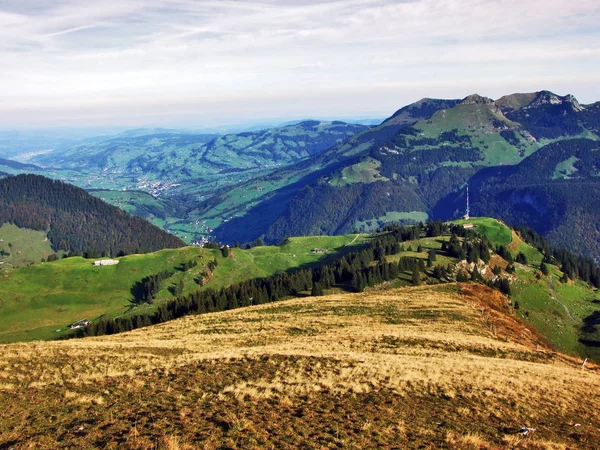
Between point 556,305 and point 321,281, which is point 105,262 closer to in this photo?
point 321,281

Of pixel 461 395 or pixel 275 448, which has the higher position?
pixel 275 448

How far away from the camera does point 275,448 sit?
70.6 feet

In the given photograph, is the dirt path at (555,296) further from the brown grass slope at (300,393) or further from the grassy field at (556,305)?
the brown grass slope at (300,393)

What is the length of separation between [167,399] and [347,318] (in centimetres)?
4400

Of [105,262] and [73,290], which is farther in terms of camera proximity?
[105,262]

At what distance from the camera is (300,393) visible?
30.6m

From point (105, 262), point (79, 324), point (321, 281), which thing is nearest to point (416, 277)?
point (321, 281)

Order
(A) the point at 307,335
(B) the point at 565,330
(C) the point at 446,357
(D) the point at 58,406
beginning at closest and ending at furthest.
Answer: (D) the point at 58,406, (C) the point at 446,357, (A) the point at 307,335, (B) the point at 565,330

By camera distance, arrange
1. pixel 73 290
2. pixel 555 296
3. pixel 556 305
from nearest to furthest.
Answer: pixel 556 305 → pixel 555 296 → pixel 73 290

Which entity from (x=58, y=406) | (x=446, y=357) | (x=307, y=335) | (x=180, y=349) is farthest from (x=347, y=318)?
(x=58, y=406)

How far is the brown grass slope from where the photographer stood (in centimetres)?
2345

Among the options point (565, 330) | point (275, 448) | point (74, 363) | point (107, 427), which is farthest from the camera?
point (565, 330)

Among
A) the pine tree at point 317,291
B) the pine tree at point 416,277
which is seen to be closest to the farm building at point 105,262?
the pine tree at point 317,291

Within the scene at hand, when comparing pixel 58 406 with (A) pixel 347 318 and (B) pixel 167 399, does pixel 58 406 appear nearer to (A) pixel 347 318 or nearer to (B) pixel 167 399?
(B) pixel 167 399
